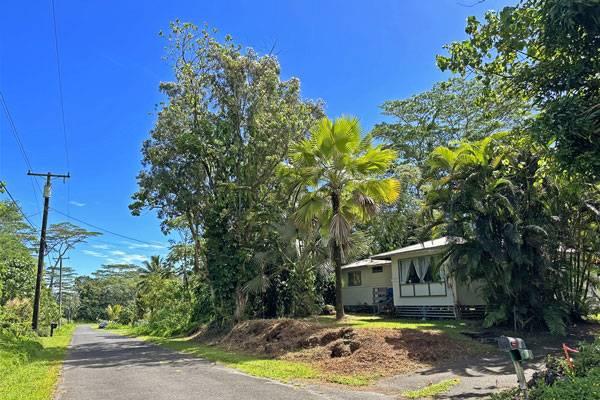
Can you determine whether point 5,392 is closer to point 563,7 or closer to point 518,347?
point 518,347

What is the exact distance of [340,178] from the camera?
56.4 feet

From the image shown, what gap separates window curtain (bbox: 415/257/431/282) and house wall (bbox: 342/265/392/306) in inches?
179

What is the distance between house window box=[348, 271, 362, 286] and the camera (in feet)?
95.6

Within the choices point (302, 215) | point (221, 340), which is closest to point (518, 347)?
point (302, 215)

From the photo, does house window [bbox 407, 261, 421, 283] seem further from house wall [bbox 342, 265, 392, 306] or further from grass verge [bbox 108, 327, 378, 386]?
grass verge [bbox 108, 327, 378, 386]

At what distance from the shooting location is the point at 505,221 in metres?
14.5

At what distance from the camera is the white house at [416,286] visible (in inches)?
787

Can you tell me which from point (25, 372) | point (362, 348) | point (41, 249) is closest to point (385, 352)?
point (362, 348)

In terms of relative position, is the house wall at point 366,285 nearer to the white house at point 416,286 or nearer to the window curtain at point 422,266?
the white house at point 416,286

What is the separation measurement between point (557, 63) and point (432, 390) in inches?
226

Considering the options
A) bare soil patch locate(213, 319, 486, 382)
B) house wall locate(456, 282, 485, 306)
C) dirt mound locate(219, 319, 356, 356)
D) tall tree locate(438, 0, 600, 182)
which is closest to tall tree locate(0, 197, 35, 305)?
dirt mound locate(219, 319, 356, 356)

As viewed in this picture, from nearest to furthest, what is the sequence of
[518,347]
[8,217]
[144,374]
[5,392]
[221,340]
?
1. [518,347]
2. [5,392]
3. [144,374]
4. [221,340]
5. [8,217]

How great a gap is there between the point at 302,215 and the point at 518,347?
1181 cm

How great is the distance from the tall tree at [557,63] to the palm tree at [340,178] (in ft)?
28.3
